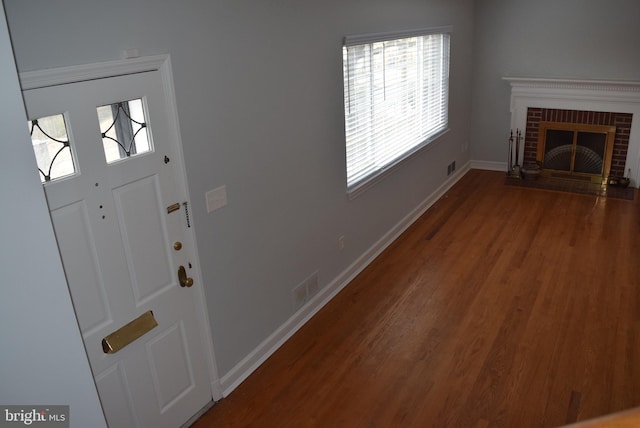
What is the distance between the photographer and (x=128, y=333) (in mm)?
2576

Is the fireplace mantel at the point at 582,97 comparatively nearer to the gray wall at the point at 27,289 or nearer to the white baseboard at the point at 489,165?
the white baseboard at the point at 489,165

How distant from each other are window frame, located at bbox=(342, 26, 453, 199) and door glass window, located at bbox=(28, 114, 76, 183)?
7.70ft

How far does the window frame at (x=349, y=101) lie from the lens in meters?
4.07

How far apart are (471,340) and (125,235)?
97.5 inches

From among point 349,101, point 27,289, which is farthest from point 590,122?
point 27,289

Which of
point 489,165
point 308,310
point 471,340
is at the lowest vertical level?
point 471,340

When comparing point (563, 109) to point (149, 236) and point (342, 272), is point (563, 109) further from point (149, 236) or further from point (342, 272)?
point (149, 236)

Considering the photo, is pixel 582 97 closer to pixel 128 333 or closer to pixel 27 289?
Result: pixel 128 333

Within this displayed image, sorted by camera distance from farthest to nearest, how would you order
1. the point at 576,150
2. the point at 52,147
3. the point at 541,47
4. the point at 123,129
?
the point at 576,150, the point at 541,47, the point at 123,129, the point at 52,147

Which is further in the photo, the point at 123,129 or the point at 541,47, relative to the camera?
the point at 541,47

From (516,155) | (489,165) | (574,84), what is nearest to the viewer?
(574,84)

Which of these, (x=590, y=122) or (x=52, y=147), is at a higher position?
(x=52, y=147)

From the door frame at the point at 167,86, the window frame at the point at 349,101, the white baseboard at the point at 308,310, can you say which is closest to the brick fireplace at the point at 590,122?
the window frame at the point at 349,101

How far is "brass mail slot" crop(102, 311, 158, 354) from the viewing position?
2.49 m
